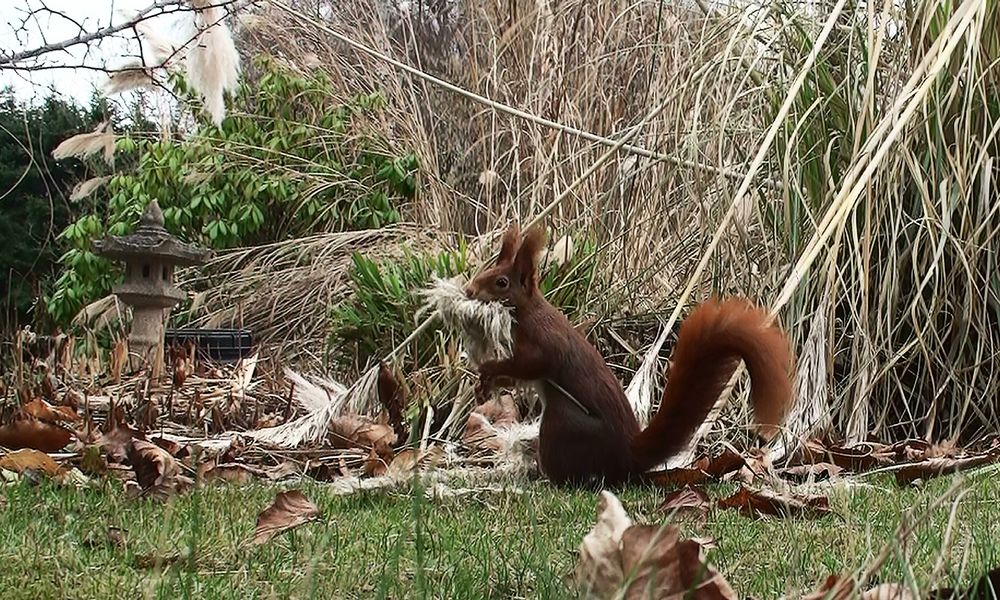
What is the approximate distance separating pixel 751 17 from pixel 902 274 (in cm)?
103

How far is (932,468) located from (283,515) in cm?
126

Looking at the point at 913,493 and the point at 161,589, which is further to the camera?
the point at 913,493

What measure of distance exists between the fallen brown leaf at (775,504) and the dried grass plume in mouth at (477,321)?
552mm

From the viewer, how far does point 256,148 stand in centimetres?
757

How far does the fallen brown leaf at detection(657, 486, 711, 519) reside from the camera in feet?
5.20

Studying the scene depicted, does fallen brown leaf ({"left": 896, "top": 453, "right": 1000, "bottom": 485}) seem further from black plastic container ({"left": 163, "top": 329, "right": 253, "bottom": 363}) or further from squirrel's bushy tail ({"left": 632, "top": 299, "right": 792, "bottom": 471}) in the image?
black plastic container ({"left": 163, "top": 329, "right": 253, "bottom": 363})

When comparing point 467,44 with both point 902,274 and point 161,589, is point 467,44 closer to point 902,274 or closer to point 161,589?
point 902,274

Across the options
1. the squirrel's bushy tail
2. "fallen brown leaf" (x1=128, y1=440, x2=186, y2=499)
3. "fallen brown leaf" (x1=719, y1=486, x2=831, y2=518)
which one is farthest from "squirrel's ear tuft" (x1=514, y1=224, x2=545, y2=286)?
"fallen brown leaf" (x1=128, y1=440, x2=186, y2=499)

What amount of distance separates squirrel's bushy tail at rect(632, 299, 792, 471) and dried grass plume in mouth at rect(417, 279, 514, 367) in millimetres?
317

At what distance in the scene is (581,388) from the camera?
2.05 m

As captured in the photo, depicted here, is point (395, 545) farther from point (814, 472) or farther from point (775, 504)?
point (814, 472)

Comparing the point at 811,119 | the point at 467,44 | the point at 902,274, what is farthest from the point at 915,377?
the point at 467,44

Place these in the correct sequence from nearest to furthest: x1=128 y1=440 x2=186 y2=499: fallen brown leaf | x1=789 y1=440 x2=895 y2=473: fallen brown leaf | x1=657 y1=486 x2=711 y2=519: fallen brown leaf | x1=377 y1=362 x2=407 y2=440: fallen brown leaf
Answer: x1=657 y1=486 x2=711 y2=519: fallen brown leaf → x1=128 y1=440 x2=186 y2=499: fallen brown leaf → x1=789 y1=440 x2=895 y2=473: fallen brown leaf → x1=377 y1=362 x2=407 y2=440: fallen brown leaf

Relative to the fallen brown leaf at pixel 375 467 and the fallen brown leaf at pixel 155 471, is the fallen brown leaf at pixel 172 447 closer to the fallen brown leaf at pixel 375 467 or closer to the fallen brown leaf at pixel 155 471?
the fallen brown leaf at pixel 155 471
